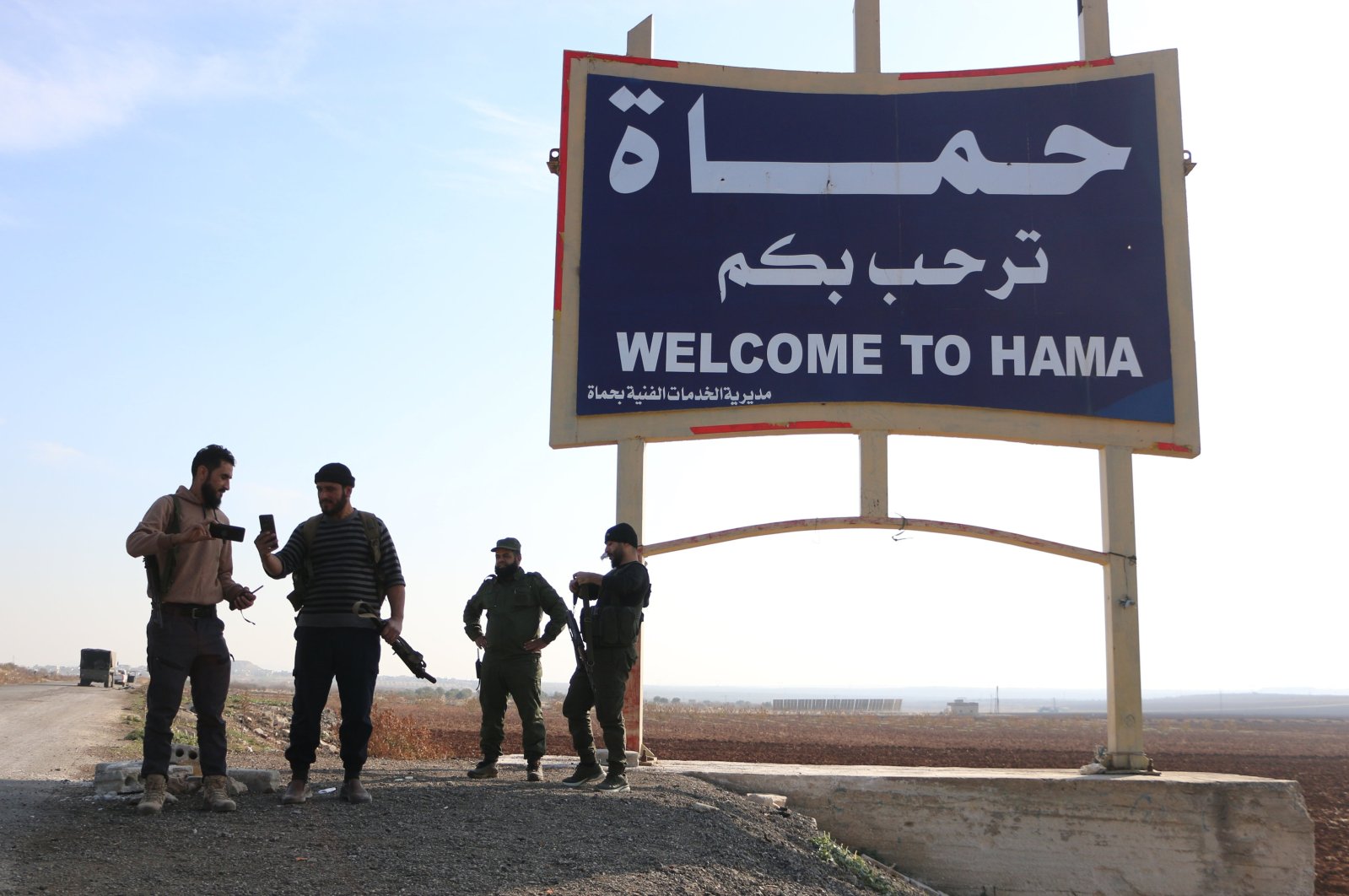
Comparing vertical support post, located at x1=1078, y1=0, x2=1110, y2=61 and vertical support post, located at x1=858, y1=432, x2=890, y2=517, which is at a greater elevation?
vertical support post, located at x1=1078, y1=0, x2=1110, y2=61

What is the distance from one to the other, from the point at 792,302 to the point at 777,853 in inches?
208

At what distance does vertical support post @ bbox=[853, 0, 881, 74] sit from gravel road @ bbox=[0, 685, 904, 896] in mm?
7002

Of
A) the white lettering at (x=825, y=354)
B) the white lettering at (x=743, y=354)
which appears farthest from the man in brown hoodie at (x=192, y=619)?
the white lettering at (x=825, y=354)

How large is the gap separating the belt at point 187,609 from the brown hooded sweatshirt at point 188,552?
1.1 inches

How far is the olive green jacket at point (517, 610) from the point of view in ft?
27.5

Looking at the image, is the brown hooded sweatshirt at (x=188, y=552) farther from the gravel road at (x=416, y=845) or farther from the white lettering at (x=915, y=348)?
the white lettering at (x=915, y=348)

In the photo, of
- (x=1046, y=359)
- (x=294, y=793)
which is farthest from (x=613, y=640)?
(x=1046, y=359)

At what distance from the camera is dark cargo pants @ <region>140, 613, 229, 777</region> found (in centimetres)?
597

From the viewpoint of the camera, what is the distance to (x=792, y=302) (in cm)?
1055

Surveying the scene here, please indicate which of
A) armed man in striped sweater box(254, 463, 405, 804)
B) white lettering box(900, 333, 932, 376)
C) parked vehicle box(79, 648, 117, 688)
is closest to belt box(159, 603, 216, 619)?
armed man in striped sweater box(254, 463, 405, 804)

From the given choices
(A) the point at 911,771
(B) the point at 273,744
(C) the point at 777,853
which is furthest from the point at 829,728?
(C) the point at 777,853

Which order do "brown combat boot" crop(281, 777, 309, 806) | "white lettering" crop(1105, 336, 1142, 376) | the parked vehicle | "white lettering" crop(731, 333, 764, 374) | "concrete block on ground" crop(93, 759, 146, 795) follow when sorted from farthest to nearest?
the parked vehicle
"white lettering" crop(1105, 336, 1142, 376)
"white lettering" crop(731, 333, 764, 374)
"concrete block on ground" crop(93, 759, 146, 795)
"brown combat boot" crop(281, 777, 309, 806)

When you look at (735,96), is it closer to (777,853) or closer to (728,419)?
(728,419)

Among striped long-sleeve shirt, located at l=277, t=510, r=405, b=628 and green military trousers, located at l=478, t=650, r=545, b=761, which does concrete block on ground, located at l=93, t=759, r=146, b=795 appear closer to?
striped long-sleeve shirt, located at l=277, t=510, r=405, b=628
